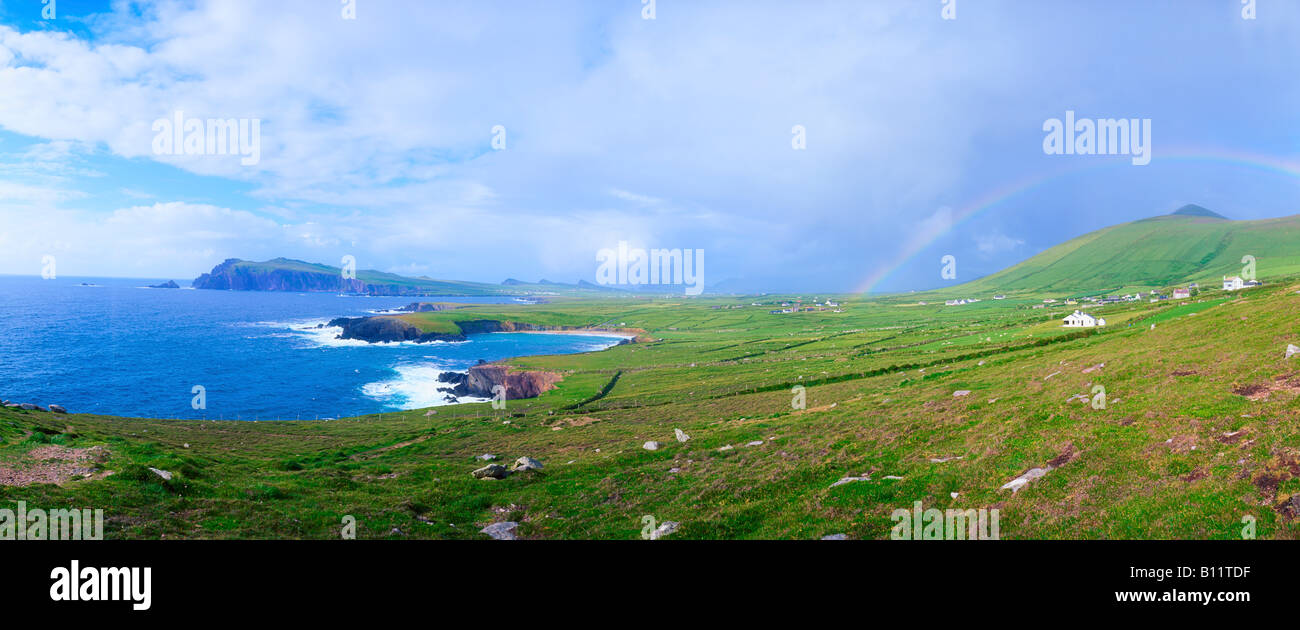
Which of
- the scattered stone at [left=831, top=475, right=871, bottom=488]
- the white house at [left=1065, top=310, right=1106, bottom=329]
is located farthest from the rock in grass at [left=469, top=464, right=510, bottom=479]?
the white house at [left=1065, top=310, right=1106, bottom=329]

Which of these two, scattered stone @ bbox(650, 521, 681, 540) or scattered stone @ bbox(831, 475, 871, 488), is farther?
scattered stone @ bbox(831, 475, 871, 488)

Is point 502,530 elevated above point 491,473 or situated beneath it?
elevated above

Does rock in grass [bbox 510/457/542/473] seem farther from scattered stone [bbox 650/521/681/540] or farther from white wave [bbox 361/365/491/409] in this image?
white wave [bbox 361/365/491/409]

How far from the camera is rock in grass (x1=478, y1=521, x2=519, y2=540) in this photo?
69.0ft

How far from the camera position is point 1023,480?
58.9ft

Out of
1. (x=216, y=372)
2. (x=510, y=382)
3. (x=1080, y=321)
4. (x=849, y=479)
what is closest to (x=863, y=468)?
(x=849, y=479)

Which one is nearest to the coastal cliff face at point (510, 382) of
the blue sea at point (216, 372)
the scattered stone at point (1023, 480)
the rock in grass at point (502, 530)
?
the blue sea at point (216, 372)

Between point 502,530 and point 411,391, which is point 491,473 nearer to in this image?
point 502,530

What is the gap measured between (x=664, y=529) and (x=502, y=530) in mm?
7520

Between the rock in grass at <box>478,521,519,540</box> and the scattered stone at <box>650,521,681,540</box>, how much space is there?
19.3 feet

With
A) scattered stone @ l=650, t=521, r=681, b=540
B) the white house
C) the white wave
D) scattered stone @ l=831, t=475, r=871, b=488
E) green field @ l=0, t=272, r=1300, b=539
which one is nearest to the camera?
green field @ l=0, t=272, r=1300, b=539
